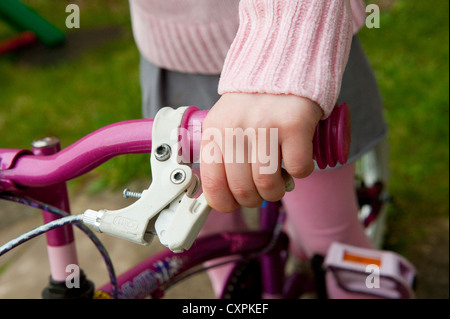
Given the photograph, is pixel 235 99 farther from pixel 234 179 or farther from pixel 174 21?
pixel 174 21

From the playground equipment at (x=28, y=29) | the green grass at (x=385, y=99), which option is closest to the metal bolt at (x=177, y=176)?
the green grass at (x=385, y=99)

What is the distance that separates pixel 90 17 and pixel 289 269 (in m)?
2.89

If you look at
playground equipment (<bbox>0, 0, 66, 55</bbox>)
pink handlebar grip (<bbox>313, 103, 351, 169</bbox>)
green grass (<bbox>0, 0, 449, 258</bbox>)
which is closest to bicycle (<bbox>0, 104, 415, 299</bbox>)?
pink handlebar grip (<bbox>313, 103, 351, 169</bbox>)

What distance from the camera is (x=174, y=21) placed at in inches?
32.6

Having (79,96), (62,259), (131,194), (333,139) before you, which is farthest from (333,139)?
(79,96)

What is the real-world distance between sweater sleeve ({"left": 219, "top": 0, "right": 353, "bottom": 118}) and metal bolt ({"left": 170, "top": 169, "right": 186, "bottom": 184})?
93 mm

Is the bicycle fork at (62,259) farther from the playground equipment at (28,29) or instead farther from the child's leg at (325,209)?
the playground equipment at (28,29)

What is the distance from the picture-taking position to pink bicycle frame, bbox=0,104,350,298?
490 millimetres

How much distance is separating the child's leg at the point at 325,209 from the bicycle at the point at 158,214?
0.03 meters

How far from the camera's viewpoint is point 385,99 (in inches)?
85.6

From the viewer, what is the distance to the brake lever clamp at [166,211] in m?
0.49

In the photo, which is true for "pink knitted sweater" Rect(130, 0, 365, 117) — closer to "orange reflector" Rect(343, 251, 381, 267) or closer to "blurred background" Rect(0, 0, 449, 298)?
"orange reflector" Rect(343, 251, 381, 267)

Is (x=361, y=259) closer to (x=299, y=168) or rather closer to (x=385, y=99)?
(x=299, y=168)
